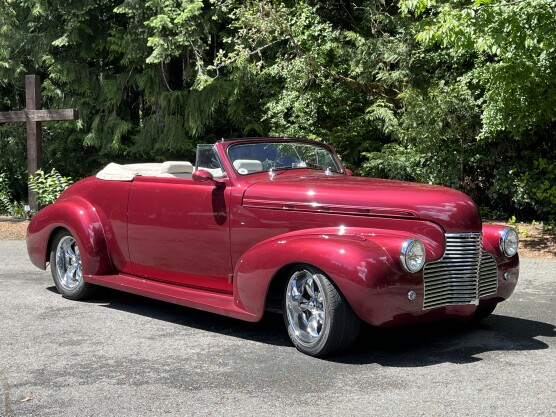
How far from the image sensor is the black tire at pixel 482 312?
21.1 ft

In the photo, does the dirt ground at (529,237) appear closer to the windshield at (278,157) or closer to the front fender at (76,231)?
the windshield at (278,157)

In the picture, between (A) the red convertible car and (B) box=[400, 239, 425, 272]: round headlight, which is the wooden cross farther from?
(B) box=[400, 239, 425, 272]: round headlight

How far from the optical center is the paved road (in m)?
4.45

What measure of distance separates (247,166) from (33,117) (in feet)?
31.3

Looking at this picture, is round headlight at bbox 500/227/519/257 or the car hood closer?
the car hood

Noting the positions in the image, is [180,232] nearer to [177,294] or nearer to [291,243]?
[177,294]

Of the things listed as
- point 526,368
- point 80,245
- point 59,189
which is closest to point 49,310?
point 80,245

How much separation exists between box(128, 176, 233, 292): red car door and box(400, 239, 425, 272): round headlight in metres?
1.68

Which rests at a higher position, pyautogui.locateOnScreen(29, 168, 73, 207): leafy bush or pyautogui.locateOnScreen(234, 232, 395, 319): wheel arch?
pyautogui.locateOnScreen(234, 232, 395, 319): wheel arch

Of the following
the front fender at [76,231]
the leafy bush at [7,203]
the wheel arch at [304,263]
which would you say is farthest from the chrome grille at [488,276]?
the leafy bush at [7,203]

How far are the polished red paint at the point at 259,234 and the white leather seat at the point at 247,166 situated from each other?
0.09 m

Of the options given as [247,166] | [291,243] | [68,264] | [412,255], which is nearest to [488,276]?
[412,255]

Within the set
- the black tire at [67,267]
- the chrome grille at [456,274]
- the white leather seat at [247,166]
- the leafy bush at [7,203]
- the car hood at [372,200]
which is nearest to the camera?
the chrome grille at [456,274]

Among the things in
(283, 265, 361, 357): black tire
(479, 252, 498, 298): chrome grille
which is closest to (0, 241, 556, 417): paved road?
(283, 265, 361, 357): black tire
